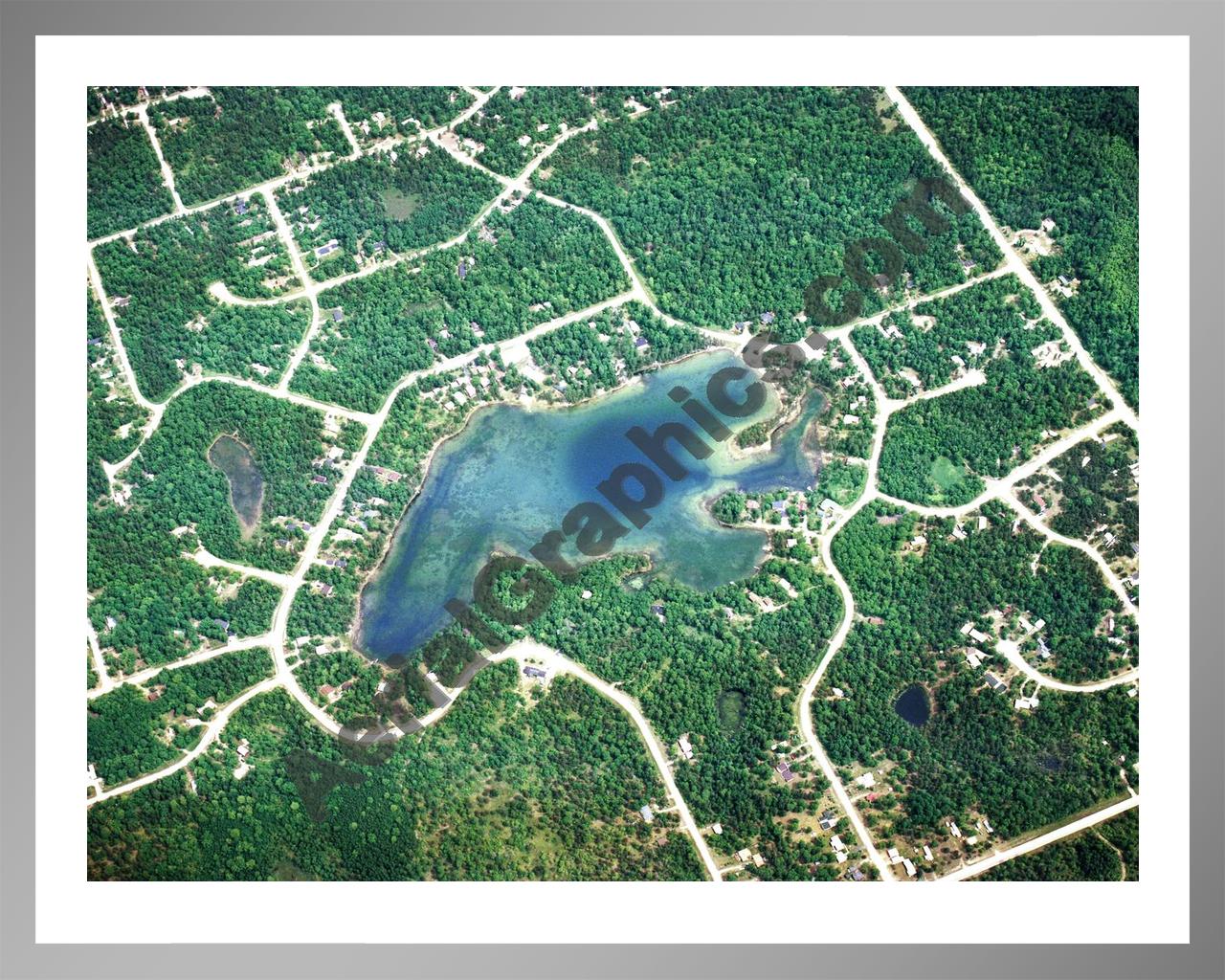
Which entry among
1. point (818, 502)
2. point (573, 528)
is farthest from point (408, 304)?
point (818, 502)

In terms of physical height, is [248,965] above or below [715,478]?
below

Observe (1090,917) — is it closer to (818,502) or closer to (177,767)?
(818,502)

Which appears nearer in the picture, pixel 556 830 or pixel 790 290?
pixel 556 830

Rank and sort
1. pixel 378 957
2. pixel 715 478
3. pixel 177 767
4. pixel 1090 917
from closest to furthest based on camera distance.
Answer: pixel 378 957 < pixel 1090 917 < pixel 177 767 < pixel 715 478

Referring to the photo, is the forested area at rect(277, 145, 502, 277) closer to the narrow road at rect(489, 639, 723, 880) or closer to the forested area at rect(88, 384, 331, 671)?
the forested area at rect(88, 384, 331, 671)

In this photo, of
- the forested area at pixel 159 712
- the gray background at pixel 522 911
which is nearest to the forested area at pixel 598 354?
the gray background at pixel 522 911

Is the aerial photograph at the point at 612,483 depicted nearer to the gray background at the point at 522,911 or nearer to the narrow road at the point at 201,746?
the narrow road at the point at 201,746
